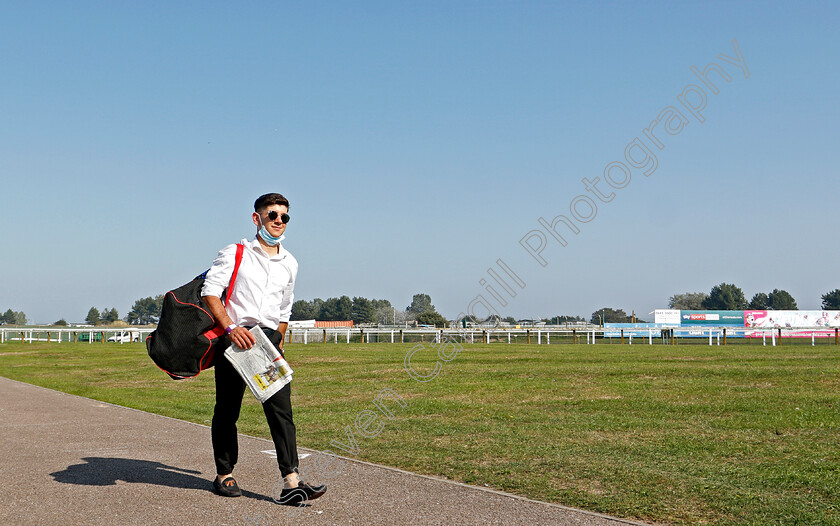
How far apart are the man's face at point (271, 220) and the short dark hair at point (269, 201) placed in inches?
0.9

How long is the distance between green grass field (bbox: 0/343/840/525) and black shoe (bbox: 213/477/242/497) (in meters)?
1.60

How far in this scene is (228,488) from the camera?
5266 mm

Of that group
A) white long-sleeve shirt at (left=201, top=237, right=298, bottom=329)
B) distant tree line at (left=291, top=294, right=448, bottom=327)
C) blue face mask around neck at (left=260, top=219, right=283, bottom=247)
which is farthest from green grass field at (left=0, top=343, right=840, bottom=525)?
distant tree line at (left=291, top=294, right=448, bottom=327)

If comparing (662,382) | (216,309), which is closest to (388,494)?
(216,309)

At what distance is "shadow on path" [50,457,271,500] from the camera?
222 inches

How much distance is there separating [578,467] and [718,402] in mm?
5843

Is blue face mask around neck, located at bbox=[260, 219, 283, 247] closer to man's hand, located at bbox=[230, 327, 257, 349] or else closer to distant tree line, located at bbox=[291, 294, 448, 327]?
man's hand, located at bbox=[230, 327, 257, 349]

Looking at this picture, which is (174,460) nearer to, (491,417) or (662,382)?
(491,417)

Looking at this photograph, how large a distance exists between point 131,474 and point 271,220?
8.18ft

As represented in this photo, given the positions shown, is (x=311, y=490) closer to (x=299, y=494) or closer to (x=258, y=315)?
(x=299, y=494)

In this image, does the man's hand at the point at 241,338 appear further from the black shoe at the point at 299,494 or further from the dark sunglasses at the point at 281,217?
the black shoe at the point at 299,494

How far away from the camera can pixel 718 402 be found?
36.6 feet

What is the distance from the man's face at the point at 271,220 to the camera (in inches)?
205

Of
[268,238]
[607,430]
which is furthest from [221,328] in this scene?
[607,430]
